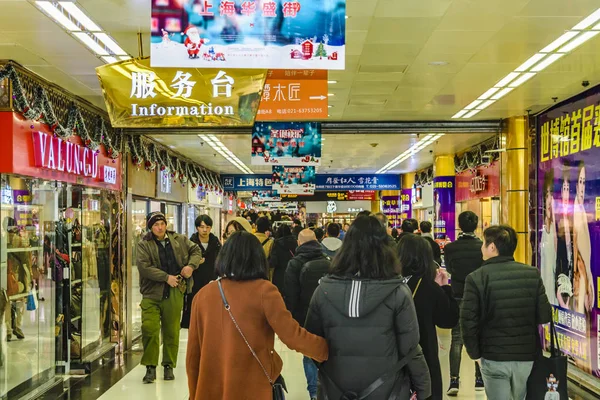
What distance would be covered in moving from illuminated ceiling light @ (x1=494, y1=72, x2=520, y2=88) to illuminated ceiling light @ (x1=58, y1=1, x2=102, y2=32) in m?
4.25

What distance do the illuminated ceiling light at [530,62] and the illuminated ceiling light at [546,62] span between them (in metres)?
0.08

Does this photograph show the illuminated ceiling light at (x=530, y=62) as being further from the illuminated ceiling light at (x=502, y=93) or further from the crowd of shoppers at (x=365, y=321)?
the crowd of shoppers at (x=365, y=321)

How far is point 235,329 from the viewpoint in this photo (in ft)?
11.0

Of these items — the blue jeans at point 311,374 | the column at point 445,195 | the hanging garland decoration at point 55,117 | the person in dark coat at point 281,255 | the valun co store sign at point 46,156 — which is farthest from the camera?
the column at point 445,195

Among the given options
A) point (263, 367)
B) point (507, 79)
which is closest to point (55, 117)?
point (263, 367)

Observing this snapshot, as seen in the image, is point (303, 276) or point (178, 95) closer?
point (178, 95)

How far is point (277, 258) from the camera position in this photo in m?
7.48

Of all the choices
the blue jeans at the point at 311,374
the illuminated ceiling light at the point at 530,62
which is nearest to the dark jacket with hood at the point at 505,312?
the blue jeans at the point at 311,374

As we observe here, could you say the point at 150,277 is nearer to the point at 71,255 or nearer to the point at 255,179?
the point at 71,255

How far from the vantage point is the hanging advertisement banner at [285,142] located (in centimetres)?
954

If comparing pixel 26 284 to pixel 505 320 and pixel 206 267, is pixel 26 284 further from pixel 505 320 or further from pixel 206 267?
pixel 505 320

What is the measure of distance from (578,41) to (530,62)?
77 cm

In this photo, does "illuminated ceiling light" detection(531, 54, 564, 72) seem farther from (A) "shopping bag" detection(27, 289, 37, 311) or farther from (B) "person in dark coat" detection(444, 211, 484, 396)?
(A) "shopping bag" detection(27, 289, 37, 311)

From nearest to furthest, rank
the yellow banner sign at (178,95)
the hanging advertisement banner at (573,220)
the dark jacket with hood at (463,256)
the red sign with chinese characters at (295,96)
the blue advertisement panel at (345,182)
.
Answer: the yellow banner sign at (178,95) < the dark jacket with hood at (463,256) < the red sign with chinese characters at (295,96) < the hanging advertisement banner at (573,220) < the blue advertisement panel at (345,182)
